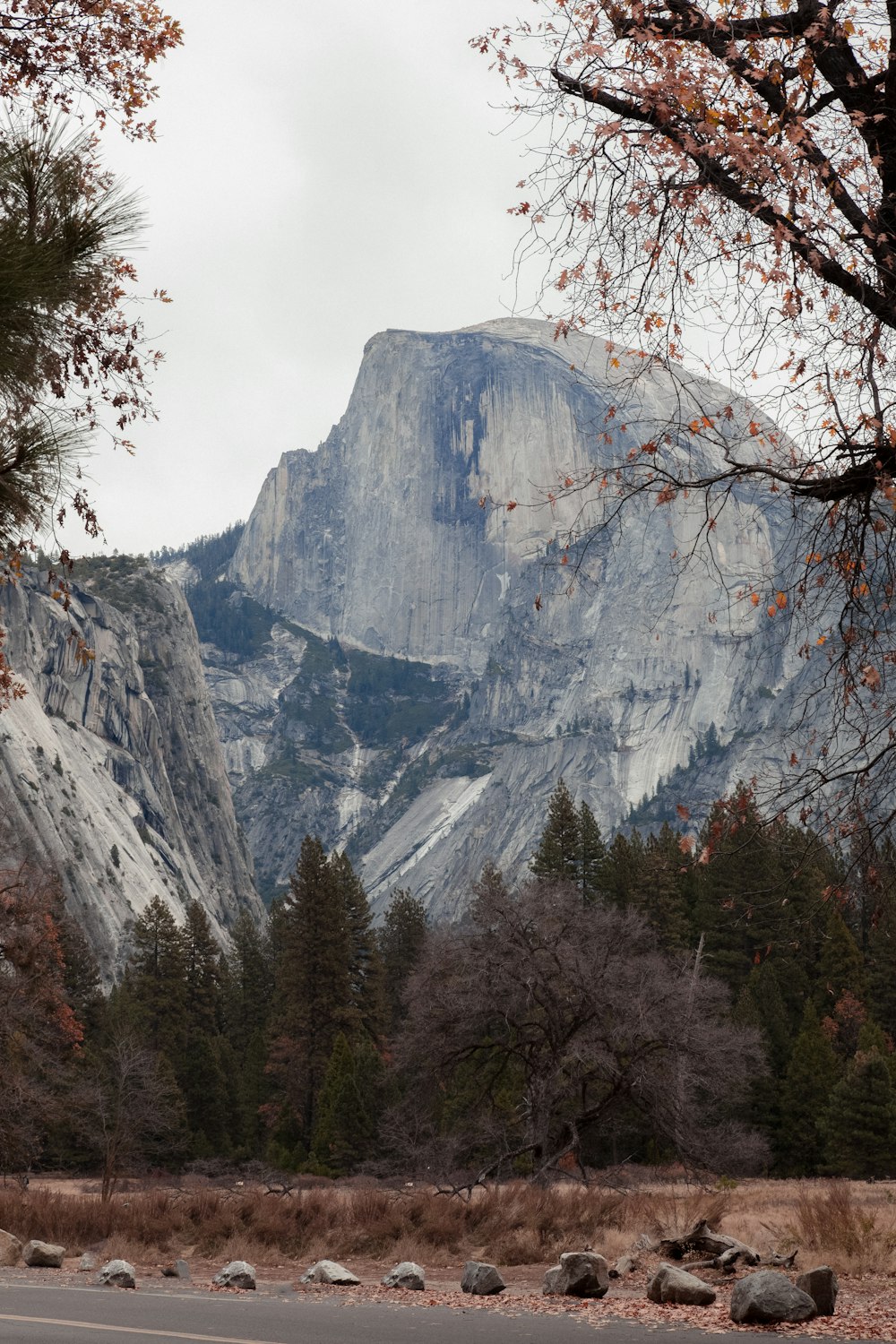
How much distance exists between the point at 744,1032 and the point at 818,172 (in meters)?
27.0

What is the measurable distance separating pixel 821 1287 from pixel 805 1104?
131 feet

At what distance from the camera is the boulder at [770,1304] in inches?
309

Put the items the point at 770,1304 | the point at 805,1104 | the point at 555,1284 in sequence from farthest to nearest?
the point at 805,1104 < the point at 555,1284 < the point at 770,1304

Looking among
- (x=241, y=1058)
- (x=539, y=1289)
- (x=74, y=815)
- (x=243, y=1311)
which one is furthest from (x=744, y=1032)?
(x=74, y=815)

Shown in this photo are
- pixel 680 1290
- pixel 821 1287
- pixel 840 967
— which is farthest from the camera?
pixel 840 967

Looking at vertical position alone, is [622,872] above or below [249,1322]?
above

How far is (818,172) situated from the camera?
22.9 ft

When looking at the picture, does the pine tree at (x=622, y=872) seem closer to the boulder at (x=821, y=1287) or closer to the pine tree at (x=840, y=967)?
the pine tree at (x=840, y=967)

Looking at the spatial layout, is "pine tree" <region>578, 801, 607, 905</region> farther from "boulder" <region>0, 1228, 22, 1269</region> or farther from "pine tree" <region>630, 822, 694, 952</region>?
"boulder" <region>0, 1228, 22, 1269</region>

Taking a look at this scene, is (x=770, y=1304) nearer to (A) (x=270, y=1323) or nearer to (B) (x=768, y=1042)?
(A) (x=270, y=1323)

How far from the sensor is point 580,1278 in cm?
1027

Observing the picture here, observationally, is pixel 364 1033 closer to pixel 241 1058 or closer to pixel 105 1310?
pixel 241 1058

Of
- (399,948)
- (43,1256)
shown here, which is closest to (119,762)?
(399,948)

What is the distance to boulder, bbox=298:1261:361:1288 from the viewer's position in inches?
480
